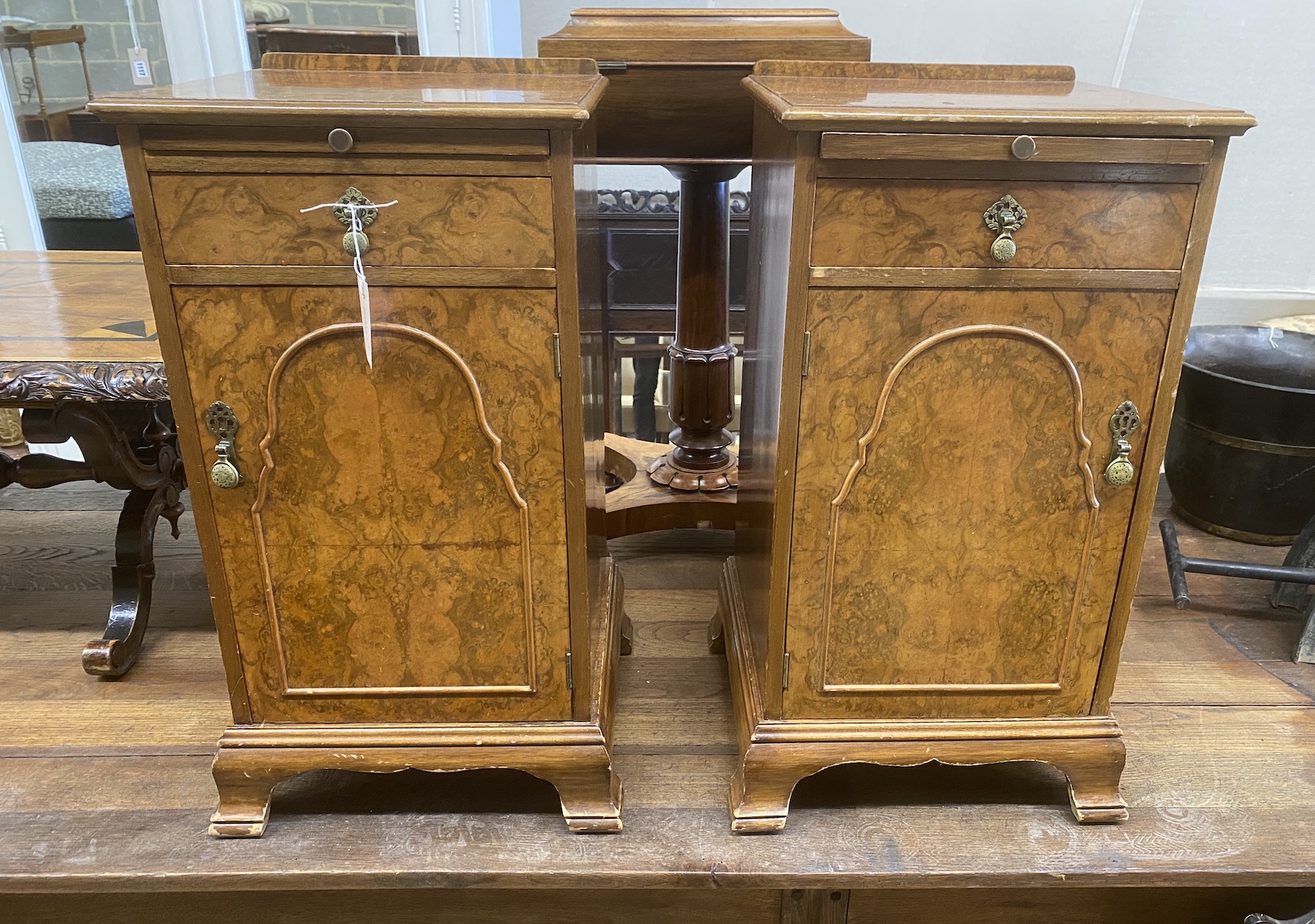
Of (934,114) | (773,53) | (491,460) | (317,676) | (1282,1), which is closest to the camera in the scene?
(934,114)

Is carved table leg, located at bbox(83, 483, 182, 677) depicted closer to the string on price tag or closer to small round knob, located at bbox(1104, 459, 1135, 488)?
the string on price tag

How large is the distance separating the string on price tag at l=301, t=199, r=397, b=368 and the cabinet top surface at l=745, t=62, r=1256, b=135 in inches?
17.4

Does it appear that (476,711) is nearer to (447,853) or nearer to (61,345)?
(447,853)

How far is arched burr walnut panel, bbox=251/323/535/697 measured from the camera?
3.37 feet

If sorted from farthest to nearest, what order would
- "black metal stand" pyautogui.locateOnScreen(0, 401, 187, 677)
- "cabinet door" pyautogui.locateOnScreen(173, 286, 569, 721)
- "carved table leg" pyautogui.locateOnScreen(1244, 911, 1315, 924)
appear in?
1. "black metal stand" pyautogui.locateOnScreen(0, 401, 187, 677)
2. "carved table leg" pyautogui.locateOnScreen(1244, 911, 1315, 924)
3. "cabinet door" pyautogui.locateOnScreen(173, 286, 569, 721)

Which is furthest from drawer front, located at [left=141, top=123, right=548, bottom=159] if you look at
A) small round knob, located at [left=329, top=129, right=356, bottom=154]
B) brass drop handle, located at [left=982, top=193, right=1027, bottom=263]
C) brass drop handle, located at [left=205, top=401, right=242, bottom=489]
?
brass drop handle, located at [left=982, top=193, right=1027, bottom=263]

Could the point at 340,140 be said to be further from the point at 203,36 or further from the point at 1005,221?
the point at 203,36

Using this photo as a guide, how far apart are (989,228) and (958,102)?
0.49 ft

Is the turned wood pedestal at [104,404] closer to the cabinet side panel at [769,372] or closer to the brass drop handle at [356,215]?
the brass drop handle at [356,215]

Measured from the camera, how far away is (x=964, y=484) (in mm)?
1095

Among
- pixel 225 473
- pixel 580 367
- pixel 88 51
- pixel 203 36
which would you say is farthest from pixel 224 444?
pixel 88 51

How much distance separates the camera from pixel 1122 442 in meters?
1.07

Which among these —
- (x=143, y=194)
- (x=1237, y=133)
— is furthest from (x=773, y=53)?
(x=143, y=194)

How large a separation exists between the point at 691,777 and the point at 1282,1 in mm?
2226
